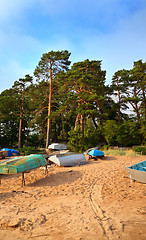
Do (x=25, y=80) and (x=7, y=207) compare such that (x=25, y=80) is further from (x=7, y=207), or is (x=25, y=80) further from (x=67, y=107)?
(x=7, y=207)

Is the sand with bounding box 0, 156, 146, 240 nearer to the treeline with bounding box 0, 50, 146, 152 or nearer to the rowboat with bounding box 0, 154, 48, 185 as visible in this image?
the rowboat with bounding box 0, 154, 48, 185

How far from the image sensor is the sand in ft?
13.3

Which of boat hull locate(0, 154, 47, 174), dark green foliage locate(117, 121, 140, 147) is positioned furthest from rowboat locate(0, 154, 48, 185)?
dark green foliage locate(117, 121, 140, 147)

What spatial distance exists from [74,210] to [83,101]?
19329mm

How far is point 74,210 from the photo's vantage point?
17.7ft

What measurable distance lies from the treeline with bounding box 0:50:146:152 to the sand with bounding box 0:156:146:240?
532 inches

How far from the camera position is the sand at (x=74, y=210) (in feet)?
13.3

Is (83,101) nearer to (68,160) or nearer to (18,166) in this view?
(68,160)

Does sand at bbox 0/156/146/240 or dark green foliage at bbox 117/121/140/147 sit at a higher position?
dark green foliage at bbox 117/121/140/147

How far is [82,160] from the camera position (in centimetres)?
1445

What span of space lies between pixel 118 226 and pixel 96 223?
24.8 inches

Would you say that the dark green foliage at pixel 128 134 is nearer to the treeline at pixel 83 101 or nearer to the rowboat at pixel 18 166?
the treeline at pixel 83 101

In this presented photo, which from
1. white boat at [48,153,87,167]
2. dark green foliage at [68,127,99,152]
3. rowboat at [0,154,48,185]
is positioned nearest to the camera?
rowboat at [0,154,48,185]

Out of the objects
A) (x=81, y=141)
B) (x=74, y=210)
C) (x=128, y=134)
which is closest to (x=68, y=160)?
(x=81, y=141)
